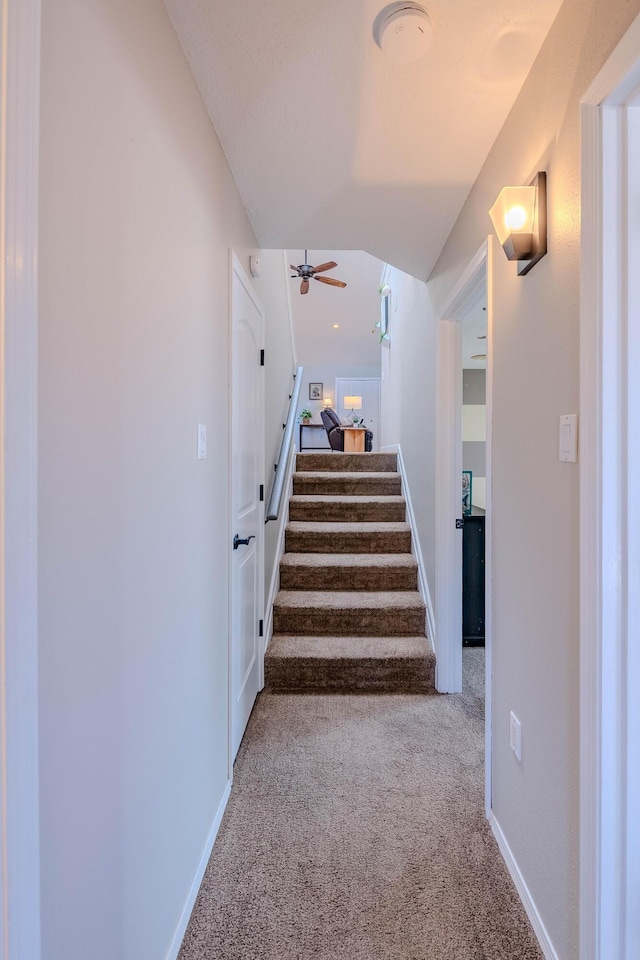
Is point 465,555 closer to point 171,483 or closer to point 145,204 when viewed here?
point 171,483

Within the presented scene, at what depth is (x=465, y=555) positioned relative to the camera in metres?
3.24

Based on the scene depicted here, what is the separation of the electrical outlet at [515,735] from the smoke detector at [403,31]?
1.94 meters

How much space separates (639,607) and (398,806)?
1.32m

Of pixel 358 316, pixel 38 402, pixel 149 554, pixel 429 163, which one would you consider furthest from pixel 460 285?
pixel 358 316

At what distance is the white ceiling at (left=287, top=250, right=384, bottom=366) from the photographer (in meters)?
7.61

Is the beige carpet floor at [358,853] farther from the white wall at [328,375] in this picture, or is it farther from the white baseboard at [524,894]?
the white wall at [328,375]

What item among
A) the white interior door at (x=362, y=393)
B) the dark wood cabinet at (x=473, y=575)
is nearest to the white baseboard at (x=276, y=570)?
the dark wood cabinet at (x=473, y=575)

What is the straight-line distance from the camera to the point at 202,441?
1.53 m

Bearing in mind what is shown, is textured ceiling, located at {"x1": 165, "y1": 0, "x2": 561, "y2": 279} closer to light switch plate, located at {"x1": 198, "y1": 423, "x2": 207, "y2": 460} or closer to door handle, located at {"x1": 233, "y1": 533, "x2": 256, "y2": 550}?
light switch plate, located at {"x1": 198, "y1": 423, "x2": 207, "y2": 460}

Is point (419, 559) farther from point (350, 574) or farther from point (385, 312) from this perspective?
point (385, 312)

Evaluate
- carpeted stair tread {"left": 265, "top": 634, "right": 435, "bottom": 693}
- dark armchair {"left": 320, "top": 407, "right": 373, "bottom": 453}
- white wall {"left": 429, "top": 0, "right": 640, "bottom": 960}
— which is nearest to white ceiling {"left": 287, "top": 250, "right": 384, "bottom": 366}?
dark armchair {"left": 320, "top": 407, "right": 373, "bottom": 453}

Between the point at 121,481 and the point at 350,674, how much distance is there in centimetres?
213

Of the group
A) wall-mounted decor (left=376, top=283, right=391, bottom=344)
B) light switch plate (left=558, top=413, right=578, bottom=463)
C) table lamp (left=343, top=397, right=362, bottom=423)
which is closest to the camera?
light switch plate (left=558, top=413, right=578, bottom=463)

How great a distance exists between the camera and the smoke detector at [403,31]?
1173mm
